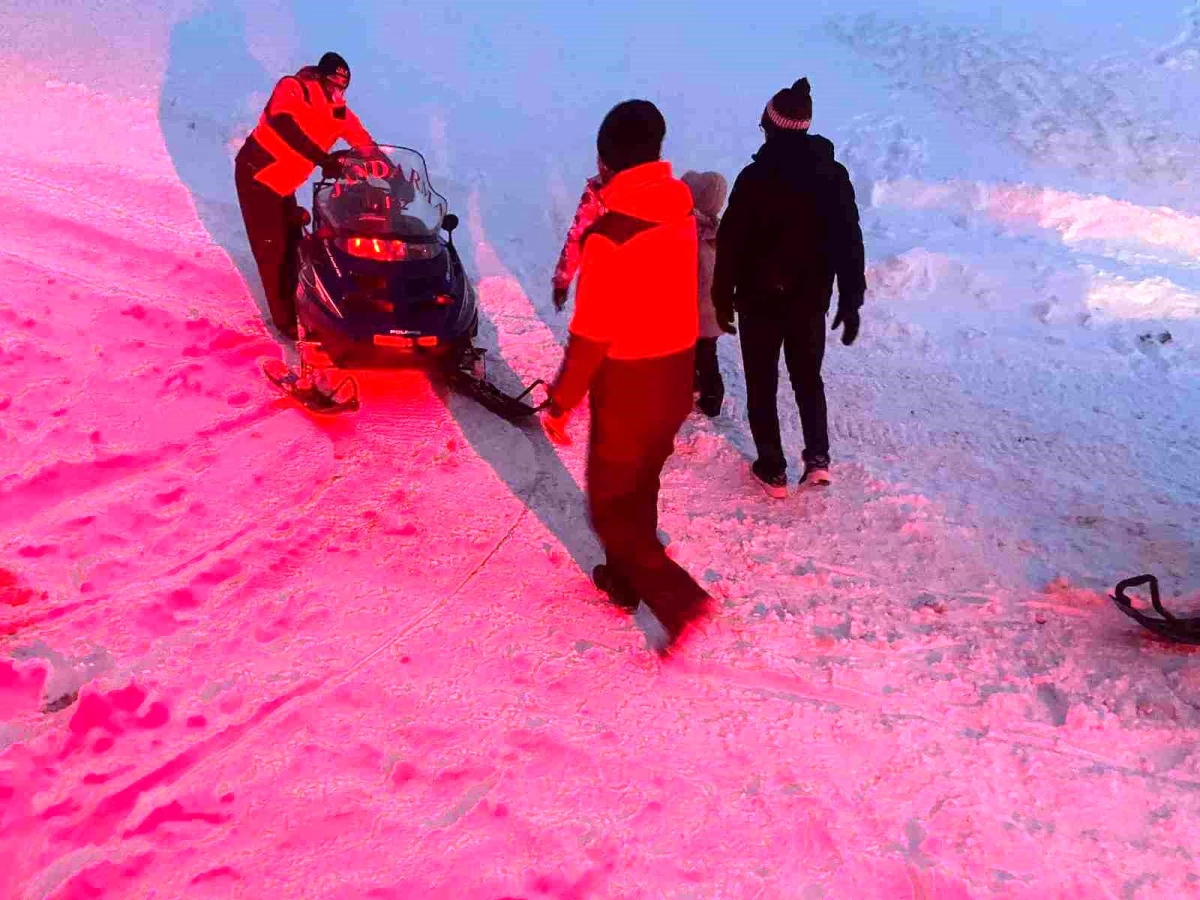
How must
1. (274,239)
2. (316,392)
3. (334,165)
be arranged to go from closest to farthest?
1. (316,392)
2. (334,165)
3. (274,239)

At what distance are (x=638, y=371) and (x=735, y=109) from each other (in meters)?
10.1

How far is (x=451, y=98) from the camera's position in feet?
39.2

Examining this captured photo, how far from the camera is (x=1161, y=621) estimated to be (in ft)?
13.2

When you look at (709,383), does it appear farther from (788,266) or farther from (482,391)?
(482,391)

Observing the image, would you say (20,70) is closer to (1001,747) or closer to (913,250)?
(913,250)

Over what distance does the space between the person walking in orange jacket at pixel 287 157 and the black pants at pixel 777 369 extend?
298 centimetres

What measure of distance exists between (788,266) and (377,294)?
2399 mm

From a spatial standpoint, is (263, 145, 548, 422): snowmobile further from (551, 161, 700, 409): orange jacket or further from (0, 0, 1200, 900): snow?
(551, 161, 700, 409): orange jacket

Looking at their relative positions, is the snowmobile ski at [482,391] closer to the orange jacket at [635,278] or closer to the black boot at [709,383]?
the black boot at [709,383]

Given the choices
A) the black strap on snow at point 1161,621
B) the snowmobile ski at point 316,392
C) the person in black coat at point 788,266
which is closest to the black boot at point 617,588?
the person in black coat at point 788,266

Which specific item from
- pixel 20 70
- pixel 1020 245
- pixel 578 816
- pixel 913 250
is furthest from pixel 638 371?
pixel 20 70

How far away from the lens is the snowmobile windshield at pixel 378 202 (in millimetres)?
5543

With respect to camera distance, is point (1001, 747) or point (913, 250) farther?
point (913, 250)

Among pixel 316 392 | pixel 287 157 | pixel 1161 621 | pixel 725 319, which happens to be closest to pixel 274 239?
pixel 287 157
